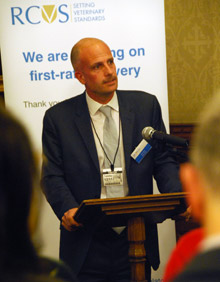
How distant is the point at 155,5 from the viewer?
15.1ft

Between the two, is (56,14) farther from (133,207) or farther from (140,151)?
(133,207)

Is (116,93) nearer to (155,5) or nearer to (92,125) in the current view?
(92,125)

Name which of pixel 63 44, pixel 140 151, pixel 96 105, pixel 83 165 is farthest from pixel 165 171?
pixel 63 44

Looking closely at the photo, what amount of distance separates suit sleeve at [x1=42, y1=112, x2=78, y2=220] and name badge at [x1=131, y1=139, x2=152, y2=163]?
19.7 inches

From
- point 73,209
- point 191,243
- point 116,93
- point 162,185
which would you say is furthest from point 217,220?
point 116,93

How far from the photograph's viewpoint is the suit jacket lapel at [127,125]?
381cm

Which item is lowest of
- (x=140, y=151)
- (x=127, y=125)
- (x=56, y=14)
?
(x=140, y=151)

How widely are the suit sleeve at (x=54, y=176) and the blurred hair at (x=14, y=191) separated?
2.34 metres

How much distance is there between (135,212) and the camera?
3.07 meters

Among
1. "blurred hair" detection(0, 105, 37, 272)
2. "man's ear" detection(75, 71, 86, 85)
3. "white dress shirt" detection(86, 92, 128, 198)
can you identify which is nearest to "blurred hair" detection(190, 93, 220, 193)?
"blurred hair" detection(0, 105, 37, 272)

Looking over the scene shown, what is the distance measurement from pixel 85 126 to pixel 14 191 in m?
2.77

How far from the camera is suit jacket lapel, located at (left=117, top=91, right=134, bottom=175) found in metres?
3.81

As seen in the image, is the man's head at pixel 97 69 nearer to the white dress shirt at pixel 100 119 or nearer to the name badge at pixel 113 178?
the white dress shirt at pixel 100 119

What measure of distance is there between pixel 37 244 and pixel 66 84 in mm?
3388
